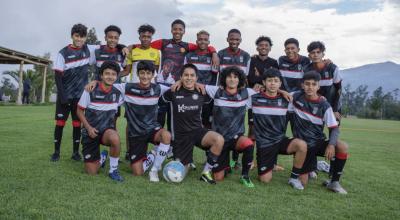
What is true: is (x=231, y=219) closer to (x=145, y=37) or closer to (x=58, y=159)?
(x=58, y=159)

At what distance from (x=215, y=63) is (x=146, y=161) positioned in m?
2.01

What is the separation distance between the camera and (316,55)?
228 inches

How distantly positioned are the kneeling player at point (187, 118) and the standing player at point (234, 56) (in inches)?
40.5

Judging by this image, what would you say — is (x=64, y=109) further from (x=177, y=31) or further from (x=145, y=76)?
(x=177, y=31)

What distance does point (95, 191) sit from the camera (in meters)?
4.03

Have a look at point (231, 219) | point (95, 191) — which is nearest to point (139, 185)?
point (95, 191)

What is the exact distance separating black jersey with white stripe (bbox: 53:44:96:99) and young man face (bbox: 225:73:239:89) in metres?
2.43

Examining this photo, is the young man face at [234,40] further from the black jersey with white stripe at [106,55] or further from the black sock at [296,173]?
the black sock at [296,173]

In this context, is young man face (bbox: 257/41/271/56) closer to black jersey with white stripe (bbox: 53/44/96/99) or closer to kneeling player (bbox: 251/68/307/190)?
kneeling player (bbox: 251/68/307/190)

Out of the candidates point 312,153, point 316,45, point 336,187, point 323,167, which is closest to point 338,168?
point 336,187

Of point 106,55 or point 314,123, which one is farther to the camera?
point 106,55

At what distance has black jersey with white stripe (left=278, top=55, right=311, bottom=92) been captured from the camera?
6.12 metres

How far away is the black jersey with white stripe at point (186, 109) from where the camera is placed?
17.6 feet

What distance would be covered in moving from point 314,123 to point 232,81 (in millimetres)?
1314
